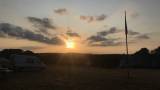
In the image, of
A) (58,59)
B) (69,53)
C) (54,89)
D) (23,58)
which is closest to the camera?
(54,89)

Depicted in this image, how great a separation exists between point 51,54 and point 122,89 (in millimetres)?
50572

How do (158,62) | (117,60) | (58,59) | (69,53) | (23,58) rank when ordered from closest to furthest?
1. (23,58)
2. (158,62)
3. (117,60)
4. (58,59)
5. (69,53)

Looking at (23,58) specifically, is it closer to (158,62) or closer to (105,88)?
(105,88)

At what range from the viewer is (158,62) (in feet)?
181

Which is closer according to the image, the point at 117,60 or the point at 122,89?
the point at 122,89

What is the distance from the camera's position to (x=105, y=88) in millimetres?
21016

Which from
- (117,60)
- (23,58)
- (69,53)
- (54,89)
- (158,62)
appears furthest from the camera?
(69,53)

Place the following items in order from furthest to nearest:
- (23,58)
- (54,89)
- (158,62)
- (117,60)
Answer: (117,60)
(158,62)
(23,58)
(54,89)

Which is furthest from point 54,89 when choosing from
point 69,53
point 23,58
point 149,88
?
point 69,53

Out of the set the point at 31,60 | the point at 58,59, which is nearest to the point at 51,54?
the point at 58,59

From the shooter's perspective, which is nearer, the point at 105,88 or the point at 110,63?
the point at 105,88

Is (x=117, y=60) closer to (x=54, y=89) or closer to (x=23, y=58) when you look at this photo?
(x=23, y=58)

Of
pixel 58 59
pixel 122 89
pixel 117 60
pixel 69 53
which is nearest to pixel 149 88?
pixel 122 89

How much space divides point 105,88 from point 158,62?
35.9 metres
